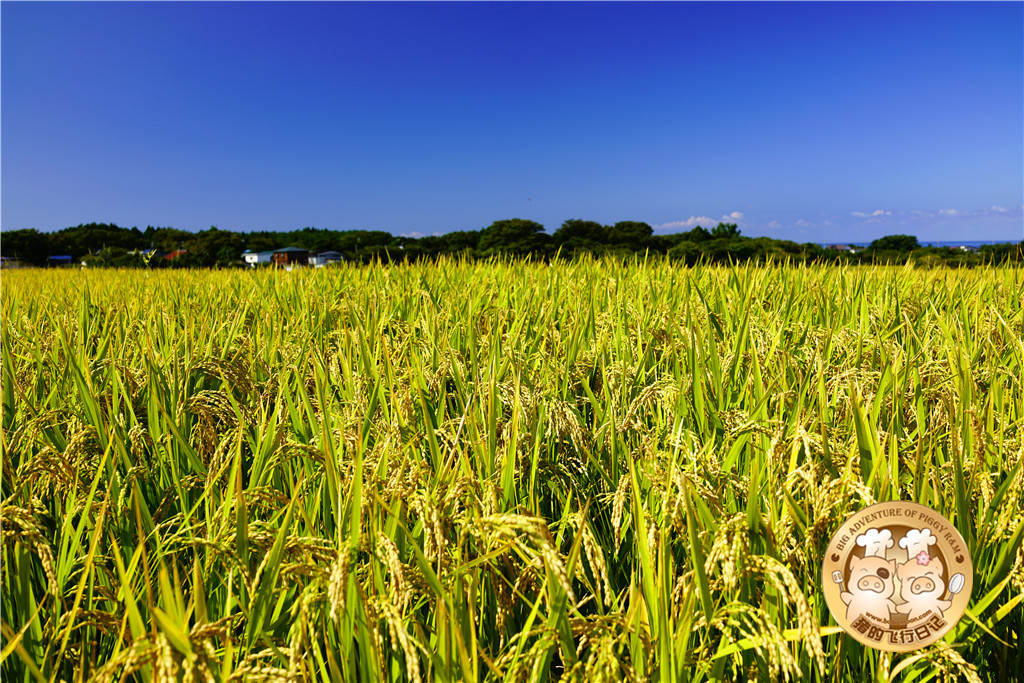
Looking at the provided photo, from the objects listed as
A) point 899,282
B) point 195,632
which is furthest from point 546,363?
point 899,282

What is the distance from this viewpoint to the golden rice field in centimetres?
90

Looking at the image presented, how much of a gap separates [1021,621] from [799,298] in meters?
2.44

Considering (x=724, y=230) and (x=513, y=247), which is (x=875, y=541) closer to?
(x=513, y=247)

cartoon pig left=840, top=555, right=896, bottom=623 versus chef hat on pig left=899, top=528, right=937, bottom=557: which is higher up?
chef hat on pig left=899, top=528, right=937, bottom=557

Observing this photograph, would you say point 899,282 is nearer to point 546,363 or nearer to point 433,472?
point 546,363

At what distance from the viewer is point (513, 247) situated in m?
7.73

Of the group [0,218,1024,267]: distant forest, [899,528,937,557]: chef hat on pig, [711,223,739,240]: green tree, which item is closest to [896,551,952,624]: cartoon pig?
[899,528,937,557]: chef hat on pig

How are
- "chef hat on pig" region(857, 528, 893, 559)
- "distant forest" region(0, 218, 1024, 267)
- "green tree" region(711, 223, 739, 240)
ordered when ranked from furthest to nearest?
"green tree" region(711, 223, 739, 240)
"distant forest" region(0, 218, 1024, 267)
"chef hat on pig" region(857, 528, 893, 559)

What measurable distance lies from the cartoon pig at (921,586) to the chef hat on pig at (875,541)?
0.05 meters

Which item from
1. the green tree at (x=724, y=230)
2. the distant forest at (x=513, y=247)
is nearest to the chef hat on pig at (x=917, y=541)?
the distant forest at (x=513, y=247)

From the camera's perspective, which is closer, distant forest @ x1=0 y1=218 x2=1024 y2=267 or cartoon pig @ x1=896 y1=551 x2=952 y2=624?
cartoon pig @ x1=896 y1=551 x2=952 y2=624

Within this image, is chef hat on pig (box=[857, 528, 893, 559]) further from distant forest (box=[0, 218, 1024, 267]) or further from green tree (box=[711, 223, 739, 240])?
green tree (box=[711, 223, 739, 240])

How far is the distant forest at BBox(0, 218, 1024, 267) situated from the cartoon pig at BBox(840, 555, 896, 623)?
13.7ft

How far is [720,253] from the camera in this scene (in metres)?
14.8
